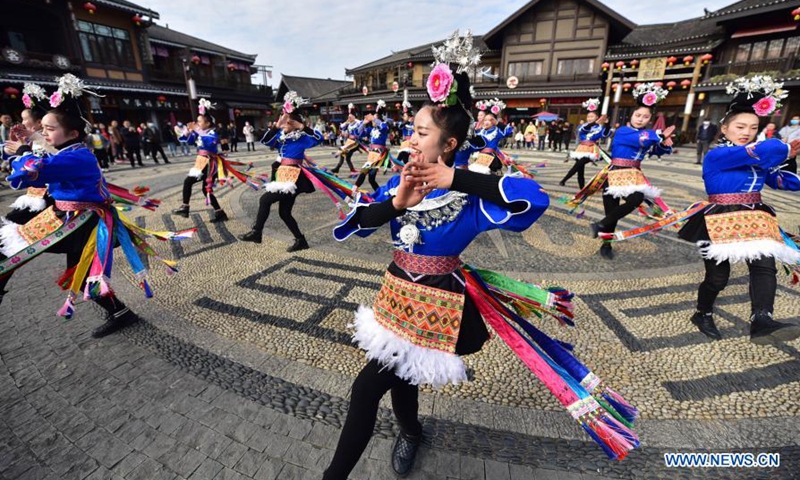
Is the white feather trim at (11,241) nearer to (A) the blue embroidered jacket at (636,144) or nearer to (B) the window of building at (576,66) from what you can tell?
(A) the blue embroidered jacket at (636,144)

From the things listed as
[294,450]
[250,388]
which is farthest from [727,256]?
[250,388]

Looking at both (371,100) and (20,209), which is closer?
(20,209)

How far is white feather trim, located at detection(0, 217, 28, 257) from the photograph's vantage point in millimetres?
2848

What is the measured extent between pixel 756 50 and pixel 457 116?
2845cm

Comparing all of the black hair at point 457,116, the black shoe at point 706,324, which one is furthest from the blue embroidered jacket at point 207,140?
the black shoe at point 706,324

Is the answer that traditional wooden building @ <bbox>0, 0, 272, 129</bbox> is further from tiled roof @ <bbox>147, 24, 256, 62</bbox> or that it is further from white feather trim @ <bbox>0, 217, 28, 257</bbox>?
white feather trim @ <bbox>0, 217, 28, 257</bbox>

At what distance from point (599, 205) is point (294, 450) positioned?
7.78 metres

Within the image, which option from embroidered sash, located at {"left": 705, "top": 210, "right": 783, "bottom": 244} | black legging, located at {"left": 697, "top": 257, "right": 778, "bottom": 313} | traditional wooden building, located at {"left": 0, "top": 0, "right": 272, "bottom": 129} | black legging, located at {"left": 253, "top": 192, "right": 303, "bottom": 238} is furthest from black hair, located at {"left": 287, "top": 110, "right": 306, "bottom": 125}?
traditional wooden building, located at {"left": 0, "top": 0, "right": 272, "bottom": 129}

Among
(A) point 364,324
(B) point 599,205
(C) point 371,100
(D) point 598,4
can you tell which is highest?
(D) point 598,4

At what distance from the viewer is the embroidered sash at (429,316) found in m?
1.64

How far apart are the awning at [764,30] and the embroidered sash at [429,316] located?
27.2 metres

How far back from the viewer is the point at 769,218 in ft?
9.67

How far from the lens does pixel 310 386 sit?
257 centimetres

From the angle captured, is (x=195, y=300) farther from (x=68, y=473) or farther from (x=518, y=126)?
(x=518, y=126)
